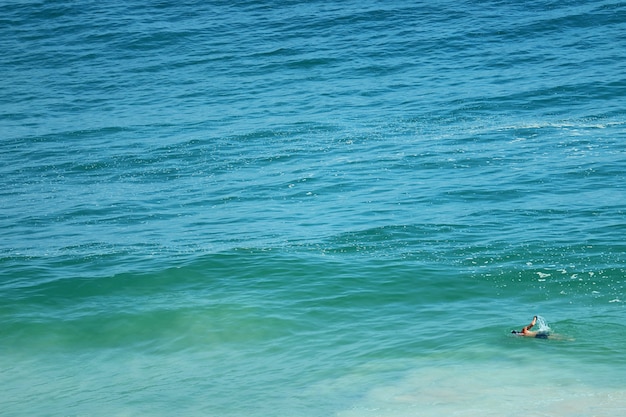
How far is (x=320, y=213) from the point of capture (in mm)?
39906

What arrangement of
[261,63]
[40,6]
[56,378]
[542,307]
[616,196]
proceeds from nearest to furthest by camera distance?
[56,378], [542,307], [616,196], [261,63], [40,6]

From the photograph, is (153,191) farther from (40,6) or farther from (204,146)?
(40,6)

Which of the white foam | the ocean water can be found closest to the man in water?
the ocean water

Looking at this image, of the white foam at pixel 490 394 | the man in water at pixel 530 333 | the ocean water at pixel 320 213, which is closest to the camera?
the white foam at pixel 490 394

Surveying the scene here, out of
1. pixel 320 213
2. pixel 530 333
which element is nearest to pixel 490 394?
pixel 530 333

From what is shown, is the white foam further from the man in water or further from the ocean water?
the man in water

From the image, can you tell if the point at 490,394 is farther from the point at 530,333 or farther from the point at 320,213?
the point at 320,213

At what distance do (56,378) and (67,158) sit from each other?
22.8m

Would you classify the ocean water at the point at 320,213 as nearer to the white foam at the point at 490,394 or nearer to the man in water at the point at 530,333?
the white foam at the point at 490,394

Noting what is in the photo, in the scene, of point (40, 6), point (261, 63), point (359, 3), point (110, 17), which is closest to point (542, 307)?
point (261, 63)

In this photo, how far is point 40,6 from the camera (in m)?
75.4

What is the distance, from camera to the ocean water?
2686 centimetres

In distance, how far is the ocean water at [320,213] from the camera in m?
26.9

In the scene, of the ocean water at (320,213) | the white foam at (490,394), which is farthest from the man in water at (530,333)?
the white foam at (490,394)
